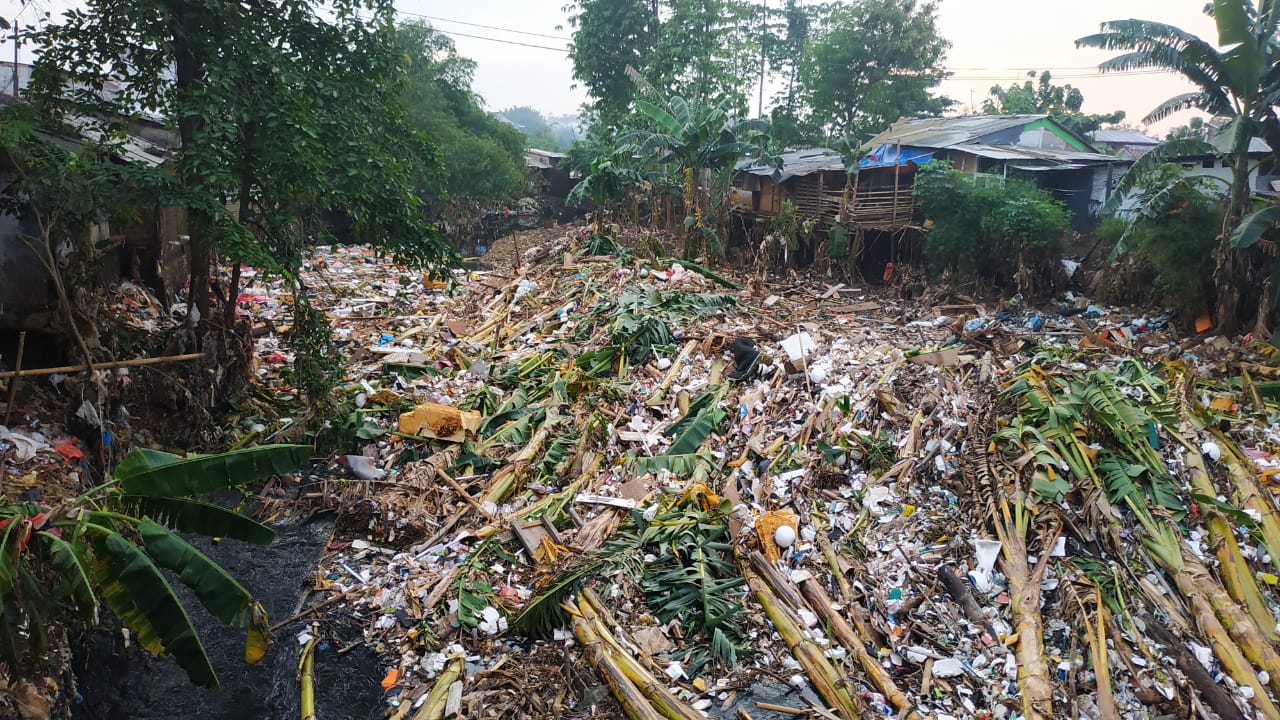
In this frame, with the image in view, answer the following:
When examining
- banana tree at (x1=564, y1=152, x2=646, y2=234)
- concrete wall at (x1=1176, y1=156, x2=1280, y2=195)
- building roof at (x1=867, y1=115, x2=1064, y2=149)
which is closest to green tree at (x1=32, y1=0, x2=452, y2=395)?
banana tree at (x1=564, y1=152, x2=646, y2=234)

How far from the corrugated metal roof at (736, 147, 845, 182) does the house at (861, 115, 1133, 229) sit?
87 centimetres

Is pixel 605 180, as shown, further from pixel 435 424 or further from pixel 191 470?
pixel 191 470

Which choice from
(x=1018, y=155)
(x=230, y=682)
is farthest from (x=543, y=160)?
(x=230, y=682)

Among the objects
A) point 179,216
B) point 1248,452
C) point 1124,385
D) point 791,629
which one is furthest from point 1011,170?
point 179,216

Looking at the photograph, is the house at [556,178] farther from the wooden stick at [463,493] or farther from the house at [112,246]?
the wooden stick at [463,493]

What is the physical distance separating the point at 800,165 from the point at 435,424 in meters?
13.5

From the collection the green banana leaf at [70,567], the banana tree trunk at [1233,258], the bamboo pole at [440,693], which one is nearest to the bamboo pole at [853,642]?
the bamboo pole at [440,693]

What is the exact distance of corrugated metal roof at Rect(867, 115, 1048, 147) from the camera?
16.7 meters

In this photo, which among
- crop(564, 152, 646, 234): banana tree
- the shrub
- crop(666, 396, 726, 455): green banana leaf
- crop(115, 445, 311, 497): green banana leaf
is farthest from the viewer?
crop(564, 152, 646, 234): banana tree

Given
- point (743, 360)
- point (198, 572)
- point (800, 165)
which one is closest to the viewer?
point (198, 572)

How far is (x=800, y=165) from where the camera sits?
18859 mm

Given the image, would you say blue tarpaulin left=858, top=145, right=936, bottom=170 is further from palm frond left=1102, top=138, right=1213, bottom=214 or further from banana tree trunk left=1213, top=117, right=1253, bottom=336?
banana tree trunk left=1213, top=117, right=1253, bottom=336

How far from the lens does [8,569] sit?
10.9ft

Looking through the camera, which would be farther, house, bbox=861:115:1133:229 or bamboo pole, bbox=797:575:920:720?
house, bbox=861:115:1133:229
